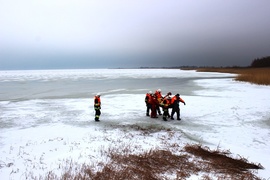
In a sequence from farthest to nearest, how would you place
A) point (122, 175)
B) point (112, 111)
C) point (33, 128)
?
point (112, 111)
point (33, 128)
point (122, 175)

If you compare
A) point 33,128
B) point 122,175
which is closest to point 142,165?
point 122,175

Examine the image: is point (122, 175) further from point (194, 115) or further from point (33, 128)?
point (194, 115)

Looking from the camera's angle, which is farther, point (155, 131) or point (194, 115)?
point (194, 115)

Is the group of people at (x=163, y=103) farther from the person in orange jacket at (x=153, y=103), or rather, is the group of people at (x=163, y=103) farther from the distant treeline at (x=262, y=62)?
the distant treeline at (x=262, y=62)

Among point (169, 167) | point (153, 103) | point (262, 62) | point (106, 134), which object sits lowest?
point (169, 167)

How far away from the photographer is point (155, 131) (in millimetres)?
8367

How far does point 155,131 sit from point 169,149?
1801 mm

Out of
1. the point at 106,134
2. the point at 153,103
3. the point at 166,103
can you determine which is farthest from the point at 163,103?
the point at 106,134

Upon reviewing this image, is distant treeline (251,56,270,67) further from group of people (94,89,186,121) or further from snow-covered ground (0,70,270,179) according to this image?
group of people (94,89,186,121)

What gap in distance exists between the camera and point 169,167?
541 centimetres

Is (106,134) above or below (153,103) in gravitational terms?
below

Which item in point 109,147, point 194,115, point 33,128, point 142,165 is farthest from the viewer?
point 194,115

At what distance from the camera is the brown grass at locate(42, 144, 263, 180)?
491 centimetres

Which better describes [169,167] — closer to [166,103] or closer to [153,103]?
[166,103]
